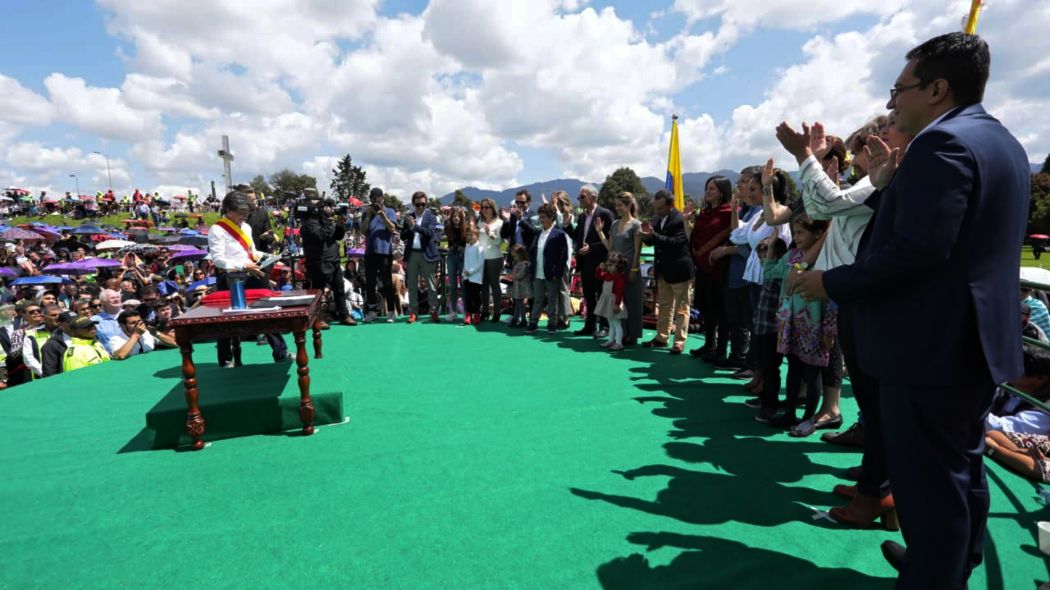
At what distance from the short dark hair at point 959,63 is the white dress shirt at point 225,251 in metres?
4.60

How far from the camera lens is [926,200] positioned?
4.59 ft

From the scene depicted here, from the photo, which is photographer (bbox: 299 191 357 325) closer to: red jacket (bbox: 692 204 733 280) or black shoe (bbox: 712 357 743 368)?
red jacket (bbox: 692 204 733 280)

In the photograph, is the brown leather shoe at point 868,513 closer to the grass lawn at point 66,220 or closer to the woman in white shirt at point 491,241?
the woman in white shirt at point 491,241

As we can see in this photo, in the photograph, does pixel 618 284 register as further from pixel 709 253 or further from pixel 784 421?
pixel 784 421

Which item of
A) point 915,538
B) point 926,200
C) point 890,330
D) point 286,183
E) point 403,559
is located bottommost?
point 403,559

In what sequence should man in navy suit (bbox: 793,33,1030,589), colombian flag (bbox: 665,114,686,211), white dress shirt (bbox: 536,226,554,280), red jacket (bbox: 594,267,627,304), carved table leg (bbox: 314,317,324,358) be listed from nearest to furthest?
man in navy suit (bbox: 793,33,1030,589), carved table leg (bbox: 314,317,324,358), red jacket (bbox: 594,267,627,304), white dress shirt (bbox: 536,226,554,280), colombian flag (bbox: 665,114,686,211)

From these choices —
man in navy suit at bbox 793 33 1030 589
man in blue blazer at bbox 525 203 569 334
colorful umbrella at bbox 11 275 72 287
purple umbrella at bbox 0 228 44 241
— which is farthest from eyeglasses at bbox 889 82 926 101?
purple umbrella at bbox 0 228 44 241

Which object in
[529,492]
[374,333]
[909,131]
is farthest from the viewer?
[374,333]

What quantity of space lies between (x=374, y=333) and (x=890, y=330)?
6.30 metres

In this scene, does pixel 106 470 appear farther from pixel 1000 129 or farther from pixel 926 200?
pixel 1000 129

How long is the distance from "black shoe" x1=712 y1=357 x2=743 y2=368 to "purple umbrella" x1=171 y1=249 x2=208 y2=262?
15.5 metres

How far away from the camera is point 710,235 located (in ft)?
17.3

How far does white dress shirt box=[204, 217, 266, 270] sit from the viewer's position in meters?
4.27

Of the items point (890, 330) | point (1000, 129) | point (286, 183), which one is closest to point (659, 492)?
point (890, 330)
